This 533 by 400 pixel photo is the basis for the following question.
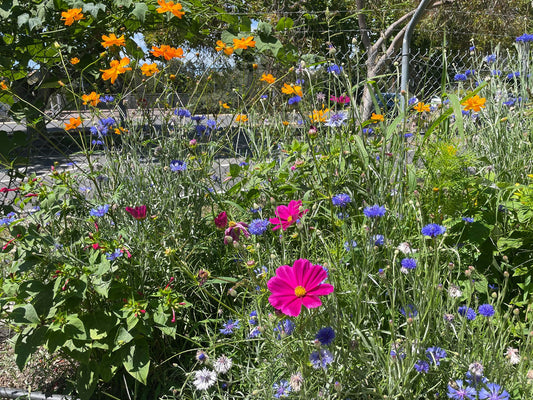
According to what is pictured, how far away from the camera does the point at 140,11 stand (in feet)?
6.95

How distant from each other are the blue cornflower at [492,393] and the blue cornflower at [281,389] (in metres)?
0.46

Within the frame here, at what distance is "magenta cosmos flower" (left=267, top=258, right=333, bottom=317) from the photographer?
0.95 m

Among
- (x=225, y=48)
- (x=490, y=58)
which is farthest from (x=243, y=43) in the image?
(x=490, y=58)

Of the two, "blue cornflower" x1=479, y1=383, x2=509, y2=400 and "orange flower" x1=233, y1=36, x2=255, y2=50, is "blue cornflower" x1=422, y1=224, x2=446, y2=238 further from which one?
"orange flower" x1=233, y1=36, x2=255, y2=50

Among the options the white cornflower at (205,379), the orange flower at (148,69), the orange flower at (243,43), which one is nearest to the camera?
the white cornflower at (205,379)

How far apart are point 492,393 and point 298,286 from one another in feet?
1.70

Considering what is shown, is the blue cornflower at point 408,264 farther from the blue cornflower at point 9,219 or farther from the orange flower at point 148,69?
the blue cornflower at point 9,219

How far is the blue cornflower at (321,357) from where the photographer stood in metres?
1.09

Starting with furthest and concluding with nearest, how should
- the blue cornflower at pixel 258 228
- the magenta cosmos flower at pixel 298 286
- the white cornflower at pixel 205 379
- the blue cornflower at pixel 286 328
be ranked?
1. the blue cornflower at pixel 258 228
2. the white cornflower at pixel 205 379
3. the blue cornflower at pixel 286 328
4. the magenta cosmos flower at pixel 298 286

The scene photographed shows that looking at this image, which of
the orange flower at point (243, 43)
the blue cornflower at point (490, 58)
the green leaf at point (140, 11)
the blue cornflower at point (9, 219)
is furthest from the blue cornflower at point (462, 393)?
the blue cornflower at point (490, 58)

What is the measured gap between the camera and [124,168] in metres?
1.95

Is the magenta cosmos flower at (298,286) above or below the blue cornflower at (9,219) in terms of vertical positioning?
above

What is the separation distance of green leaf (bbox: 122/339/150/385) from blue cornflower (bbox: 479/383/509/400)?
3.26 feet

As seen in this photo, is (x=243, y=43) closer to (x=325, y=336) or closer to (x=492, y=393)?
(x=325, y=336)
